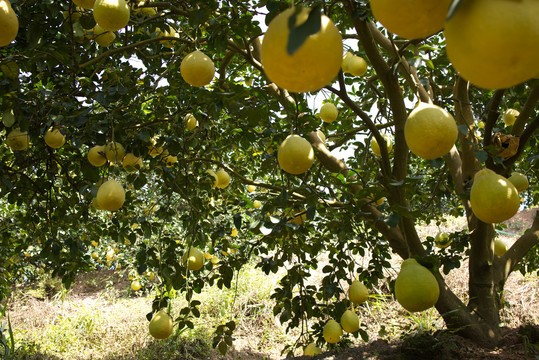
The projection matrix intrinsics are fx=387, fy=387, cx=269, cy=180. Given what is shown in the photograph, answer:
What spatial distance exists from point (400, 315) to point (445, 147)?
4.84 m

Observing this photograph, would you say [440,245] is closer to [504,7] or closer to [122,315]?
[504,7]

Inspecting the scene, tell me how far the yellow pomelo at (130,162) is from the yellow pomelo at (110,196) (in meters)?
0.42

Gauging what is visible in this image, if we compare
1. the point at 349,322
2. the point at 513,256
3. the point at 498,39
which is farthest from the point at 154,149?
the point at 513,256

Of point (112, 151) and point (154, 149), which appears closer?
point (112, 151)

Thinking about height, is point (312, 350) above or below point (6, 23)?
below

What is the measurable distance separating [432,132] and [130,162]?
1771mm

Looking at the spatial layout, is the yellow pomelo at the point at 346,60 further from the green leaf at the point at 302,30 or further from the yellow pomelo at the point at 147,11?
the green leaf at the point at 302,30

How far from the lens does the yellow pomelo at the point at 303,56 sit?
58 centimetres

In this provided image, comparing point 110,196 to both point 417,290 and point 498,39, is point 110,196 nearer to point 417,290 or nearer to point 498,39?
point 417,290

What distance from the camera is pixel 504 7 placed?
0.48 metres

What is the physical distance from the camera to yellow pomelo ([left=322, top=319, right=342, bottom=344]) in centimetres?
245

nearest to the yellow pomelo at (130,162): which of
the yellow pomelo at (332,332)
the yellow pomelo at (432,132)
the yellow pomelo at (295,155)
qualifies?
the yellow pomelo at (295,155)

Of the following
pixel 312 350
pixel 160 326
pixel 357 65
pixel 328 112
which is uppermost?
pixel 357 65

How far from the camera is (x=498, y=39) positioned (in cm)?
48
